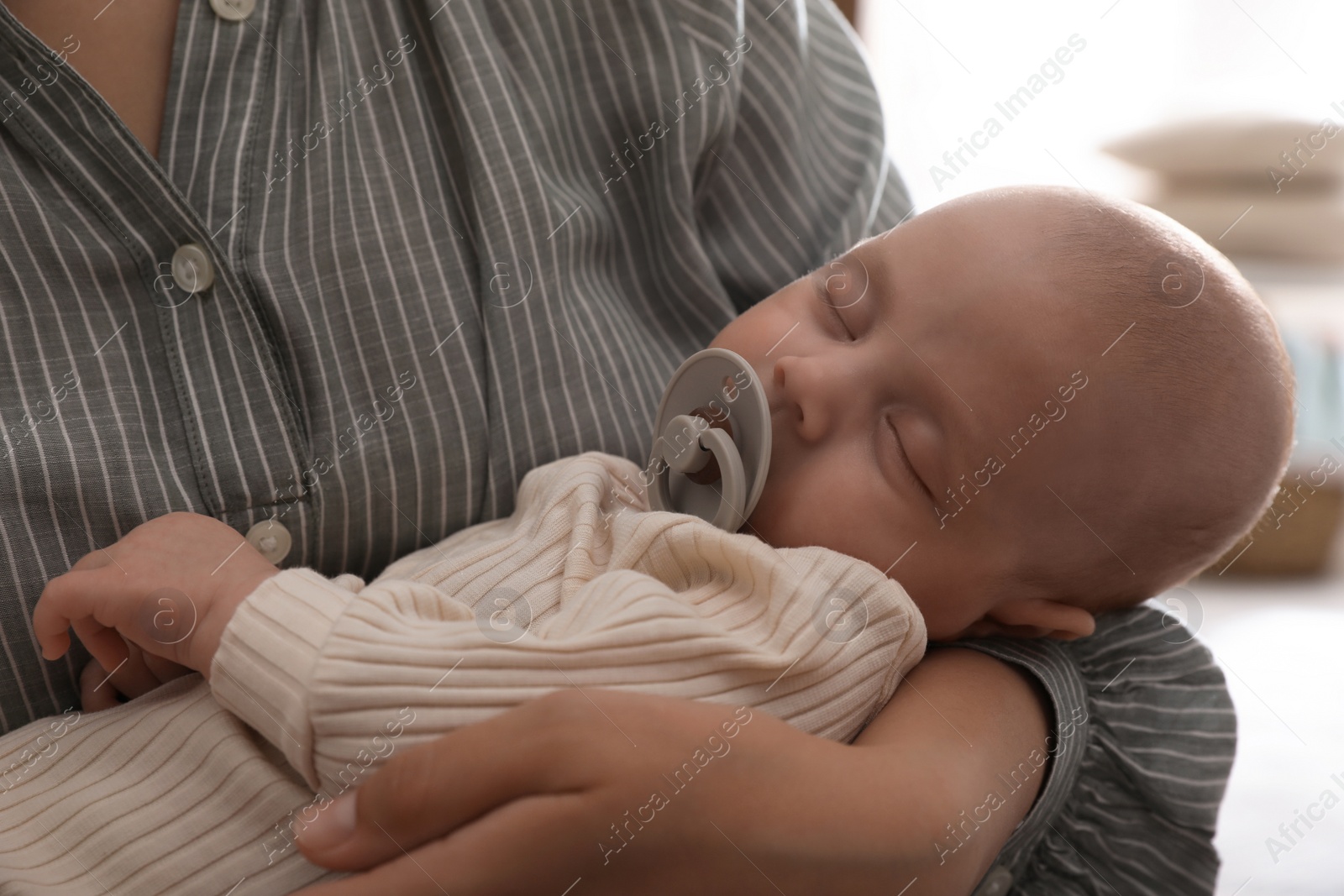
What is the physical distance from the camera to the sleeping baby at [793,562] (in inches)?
22.4

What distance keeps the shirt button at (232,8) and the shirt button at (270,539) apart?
403 millimetres

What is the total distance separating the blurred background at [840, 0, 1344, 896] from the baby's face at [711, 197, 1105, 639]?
1285mm

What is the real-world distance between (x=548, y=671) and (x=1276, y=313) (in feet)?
7.93

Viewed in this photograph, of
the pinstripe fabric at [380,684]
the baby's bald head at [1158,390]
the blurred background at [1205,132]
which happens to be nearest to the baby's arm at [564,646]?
the pinstripe fabric at [380,684]

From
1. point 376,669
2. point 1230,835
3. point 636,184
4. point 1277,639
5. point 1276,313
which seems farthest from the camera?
point 1276,313

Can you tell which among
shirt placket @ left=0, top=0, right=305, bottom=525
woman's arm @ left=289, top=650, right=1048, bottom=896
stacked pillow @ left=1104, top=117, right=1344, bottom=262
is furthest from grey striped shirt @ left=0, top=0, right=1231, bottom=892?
stacked pillow @ left=1104, top=117, right=1344, bottom=262

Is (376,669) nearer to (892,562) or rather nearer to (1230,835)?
(892,562)

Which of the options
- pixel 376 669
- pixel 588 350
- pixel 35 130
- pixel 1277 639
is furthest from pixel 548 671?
pixel 1277 639

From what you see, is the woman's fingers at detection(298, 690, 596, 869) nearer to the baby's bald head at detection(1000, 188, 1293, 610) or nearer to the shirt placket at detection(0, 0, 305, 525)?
the shirt placket at detection(0, 0, 305, 525)

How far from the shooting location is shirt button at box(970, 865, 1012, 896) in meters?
0.78

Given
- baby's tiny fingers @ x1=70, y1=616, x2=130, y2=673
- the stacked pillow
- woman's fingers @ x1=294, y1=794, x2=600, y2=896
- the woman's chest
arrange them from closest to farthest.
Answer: woman's fingers @ x1=294, y1=794, x2=600, y2=896
baby's tiny fingers @ x1=70, y1=616, x2=130, y2=673
the woman's chest
the stacked pillow

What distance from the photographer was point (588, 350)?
0.87 meters

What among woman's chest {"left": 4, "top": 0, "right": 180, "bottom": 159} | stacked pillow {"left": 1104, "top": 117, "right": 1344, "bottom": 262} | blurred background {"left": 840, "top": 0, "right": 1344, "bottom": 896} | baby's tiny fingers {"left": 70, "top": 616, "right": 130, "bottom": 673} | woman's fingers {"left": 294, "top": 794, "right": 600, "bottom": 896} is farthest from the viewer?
stacked pillow {"left": 1104, "top": 117, "right": 1344, "bottom": 262}

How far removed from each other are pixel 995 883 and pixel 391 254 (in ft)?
2.36
